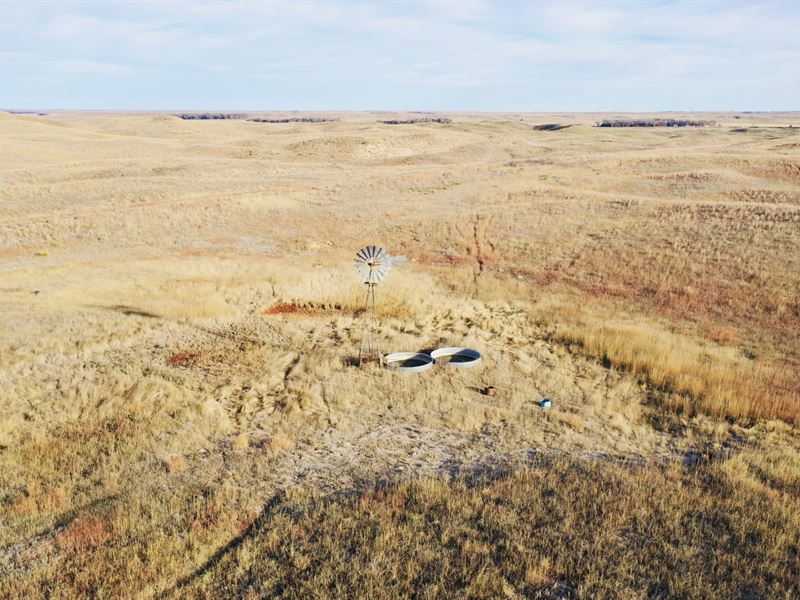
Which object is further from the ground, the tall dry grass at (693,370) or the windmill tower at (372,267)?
the windmill tower at (372,267)

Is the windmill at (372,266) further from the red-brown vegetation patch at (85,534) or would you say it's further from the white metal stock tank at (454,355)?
the red-brown vegetation patch at (85,534)

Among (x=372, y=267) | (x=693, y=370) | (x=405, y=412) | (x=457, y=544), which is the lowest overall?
(x=405, y=412)

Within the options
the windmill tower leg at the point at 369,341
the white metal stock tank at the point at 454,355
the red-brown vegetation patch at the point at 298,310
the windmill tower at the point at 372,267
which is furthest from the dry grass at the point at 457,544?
the red-brown vegetation patch at the point at 298,310

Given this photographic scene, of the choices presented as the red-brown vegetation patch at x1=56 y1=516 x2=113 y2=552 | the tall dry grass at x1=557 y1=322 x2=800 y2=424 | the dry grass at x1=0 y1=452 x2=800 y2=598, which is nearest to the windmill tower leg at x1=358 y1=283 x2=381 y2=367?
the tall dry grass at x1=557 y1=322 x2=800 y2=424

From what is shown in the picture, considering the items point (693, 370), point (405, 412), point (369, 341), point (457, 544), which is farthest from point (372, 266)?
point (693, 370)

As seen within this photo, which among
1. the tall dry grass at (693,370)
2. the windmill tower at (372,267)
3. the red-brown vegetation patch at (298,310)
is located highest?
the windmill tower at (372,267)

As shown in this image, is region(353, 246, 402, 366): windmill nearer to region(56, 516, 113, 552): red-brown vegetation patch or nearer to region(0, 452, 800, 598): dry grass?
region(0, 452, 800, 598): dry grass

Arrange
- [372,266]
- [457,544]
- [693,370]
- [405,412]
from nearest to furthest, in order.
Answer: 1. [457,544]
2. [405,412]
3. [693,370]
4. [372,266]

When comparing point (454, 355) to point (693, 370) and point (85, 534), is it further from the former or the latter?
point (85, 534)

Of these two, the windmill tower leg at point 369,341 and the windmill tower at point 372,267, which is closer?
the windmill tower at point 372,267
